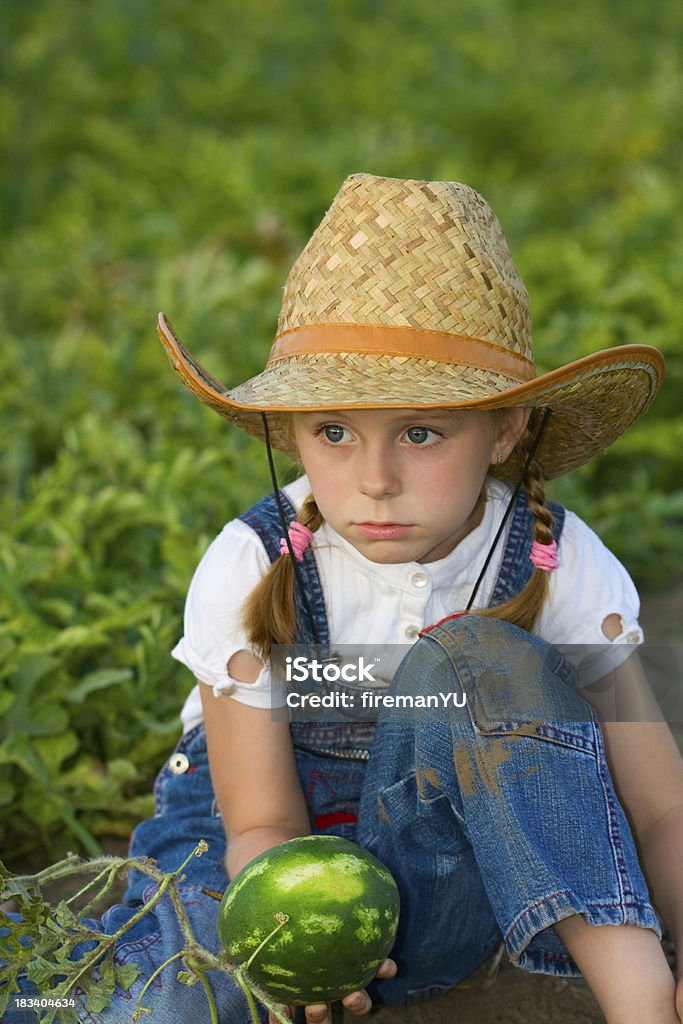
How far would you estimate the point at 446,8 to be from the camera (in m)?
9.52

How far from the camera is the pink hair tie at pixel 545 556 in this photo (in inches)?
99.7

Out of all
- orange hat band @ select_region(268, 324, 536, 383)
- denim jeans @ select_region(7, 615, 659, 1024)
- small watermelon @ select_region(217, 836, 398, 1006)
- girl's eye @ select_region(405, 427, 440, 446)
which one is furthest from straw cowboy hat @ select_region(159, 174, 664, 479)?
small watermelon @ select_region(217, 836, 398, 1006)

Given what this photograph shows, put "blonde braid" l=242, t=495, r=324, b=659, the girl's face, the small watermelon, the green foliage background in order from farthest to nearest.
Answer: the green foliage background
"blonde braid" l=242, t=495, r=324, b=659
the girl's face
the small watermelon

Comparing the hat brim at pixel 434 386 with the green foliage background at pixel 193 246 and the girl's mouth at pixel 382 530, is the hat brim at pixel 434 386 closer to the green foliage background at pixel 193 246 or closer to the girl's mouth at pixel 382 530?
the girl's mouth at pixel 382 530

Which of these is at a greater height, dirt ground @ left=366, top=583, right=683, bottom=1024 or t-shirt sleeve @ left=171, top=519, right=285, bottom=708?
t-shirt sleeve @ left=171, top=519, right=285, bottom=708

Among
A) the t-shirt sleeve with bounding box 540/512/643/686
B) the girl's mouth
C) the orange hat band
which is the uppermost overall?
the orange hat band

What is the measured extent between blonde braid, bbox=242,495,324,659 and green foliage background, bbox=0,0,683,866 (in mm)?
917

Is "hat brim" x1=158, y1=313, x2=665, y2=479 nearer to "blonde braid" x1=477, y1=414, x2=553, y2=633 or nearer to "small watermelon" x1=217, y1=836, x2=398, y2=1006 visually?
"blonde braid" x1=477, y1=414, x2=553, y2=633

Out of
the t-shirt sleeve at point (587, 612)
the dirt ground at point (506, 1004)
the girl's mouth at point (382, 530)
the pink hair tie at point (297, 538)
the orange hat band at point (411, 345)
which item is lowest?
the dirt ground at point (506, 1004)

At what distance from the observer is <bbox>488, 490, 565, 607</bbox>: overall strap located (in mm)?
2617

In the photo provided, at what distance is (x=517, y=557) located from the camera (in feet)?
8.62

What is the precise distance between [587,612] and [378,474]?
575mm

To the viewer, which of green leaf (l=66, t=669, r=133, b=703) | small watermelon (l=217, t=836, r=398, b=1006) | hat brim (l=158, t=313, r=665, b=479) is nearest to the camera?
small watermelon (l=217, t=836, r=398, b=1006)

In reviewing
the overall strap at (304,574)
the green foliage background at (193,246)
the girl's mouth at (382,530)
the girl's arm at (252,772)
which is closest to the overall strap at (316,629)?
the overall strap at (304,574)
